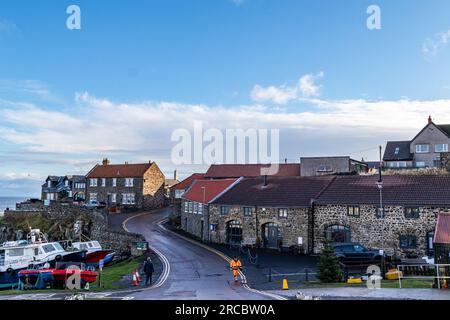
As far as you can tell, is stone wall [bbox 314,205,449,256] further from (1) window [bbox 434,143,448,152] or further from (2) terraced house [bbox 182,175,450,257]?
(1) window [bbox 434,143,448,152]

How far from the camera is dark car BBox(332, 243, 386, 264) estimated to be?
22.5 meters

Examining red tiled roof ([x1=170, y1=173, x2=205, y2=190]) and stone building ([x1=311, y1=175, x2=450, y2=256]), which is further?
red tiled roof ([x1=170, y1=173, x2=205, y2=190])

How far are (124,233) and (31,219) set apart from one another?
25.8 meters

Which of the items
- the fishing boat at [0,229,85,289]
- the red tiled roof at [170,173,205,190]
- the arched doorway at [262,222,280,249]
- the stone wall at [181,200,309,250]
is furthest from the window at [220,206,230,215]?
the red tiled roof at [170,173,205,190]

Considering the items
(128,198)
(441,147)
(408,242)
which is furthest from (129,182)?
(408,242)

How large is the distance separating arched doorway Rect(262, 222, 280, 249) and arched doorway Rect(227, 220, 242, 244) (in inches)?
83.1

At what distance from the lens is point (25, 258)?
2894cm

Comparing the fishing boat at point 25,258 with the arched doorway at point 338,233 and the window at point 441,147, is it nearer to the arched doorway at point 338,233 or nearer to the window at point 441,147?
the arched doorway at point 338,233

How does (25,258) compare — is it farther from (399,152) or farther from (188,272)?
(399,152)

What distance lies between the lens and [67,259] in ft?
99.6

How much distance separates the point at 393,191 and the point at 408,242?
3574 millimetres

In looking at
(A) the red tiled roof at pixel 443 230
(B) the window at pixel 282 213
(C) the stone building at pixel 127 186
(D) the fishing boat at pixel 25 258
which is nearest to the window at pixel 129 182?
(C) the stone building at pixel 127 186
